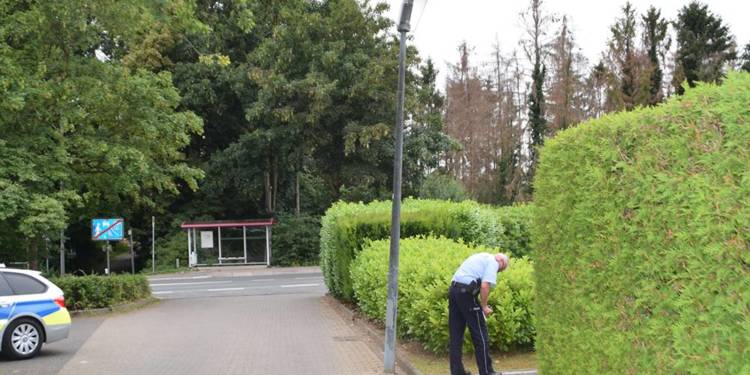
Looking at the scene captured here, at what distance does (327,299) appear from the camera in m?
20.5

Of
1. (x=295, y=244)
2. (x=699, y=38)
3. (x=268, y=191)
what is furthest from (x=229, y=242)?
(x=699, y=38)

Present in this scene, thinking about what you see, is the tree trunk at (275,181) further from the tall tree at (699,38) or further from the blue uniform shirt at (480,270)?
the blue uniform shirt at (480,270)

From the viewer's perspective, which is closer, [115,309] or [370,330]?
[370,330]

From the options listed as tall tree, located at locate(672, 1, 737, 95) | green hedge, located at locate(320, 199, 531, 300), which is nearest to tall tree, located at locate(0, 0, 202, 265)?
green hedge, located at locate(320, 199, 531, 300)

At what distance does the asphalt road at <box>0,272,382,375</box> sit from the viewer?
34.8ft

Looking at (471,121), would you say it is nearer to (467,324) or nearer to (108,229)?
(108,229)

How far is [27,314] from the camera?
37.0 ft

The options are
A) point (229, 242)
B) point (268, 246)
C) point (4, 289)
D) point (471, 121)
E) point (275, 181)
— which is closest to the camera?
point (4, 289)

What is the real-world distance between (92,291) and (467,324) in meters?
13.6

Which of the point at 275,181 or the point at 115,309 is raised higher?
the point at 275,181

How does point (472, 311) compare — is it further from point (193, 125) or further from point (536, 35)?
point (536, 35)

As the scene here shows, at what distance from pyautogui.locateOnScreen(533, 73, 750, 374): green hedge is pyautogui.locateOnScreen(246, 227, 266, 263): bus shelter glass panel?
3370cm

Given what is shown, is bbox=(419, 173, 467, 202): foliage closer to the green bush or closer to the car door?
the green bush

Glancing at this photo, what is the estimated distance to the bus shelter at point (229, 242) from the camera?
38188 mm
